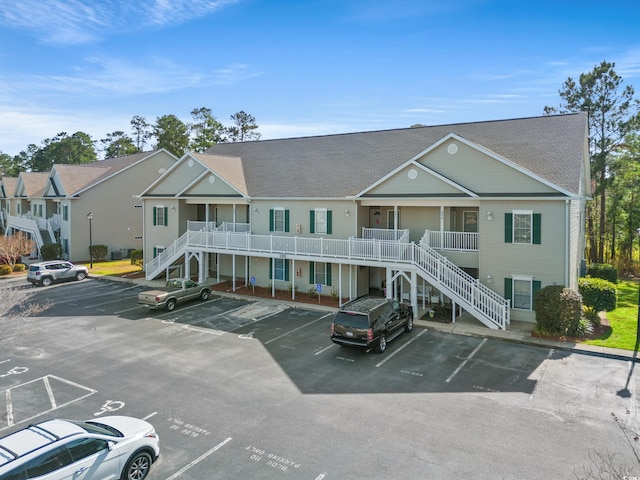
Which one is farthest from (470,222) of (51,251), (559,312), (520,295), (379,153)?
(51,251)

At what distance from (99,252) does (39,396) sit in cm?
3029

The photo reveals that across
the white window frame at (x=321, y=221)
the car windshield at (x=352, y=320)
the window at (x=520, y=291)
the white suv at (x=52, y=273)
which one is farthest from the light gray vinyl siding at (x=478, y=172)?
the white suv at (x=52, y=273)

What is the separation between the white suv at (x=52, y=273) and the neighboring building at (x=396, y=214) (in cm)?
476

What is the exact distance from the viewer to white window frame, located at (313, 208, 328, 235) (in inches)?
1032

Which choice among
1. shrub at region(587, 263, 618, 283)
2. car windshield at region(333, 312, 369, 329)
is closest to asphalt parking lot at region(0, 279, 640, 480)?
car windshield at region(333, 312, 369, 329)

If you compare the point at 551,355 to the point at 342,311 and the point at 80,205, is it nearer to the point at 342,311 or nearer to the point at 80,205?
the point at 342,311

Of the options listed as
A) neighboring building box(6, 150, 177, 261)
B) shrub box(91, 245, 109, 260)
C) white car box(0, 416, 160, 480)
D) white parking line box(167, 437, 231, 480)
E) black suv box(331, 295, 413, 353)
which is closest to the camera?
white car box(0, 416, 160, 480)

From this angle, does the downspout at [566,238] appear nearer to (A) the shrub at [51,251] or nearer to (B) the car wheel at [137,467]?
(B) the car wheel at [137,467]

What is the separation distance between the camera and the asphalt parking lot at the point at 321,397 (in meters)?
9.89

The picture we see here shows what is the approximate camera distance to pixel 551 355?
16516mm

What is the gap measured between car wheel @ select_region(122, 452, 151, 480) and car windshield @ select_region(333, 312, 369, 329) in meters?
8.58

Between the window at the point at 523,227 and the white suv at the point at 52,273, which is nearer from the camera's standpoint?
the window at the point at 523,227

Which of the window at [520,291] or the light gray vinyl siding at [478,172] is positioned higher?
the light gray vinyl siding at [478,172]

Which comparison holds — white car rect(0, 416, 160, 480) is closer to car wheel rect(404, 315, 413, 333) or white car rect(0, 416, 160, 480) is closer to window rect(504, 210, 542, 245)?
car wheel rect(404, 315, 413, 333)
